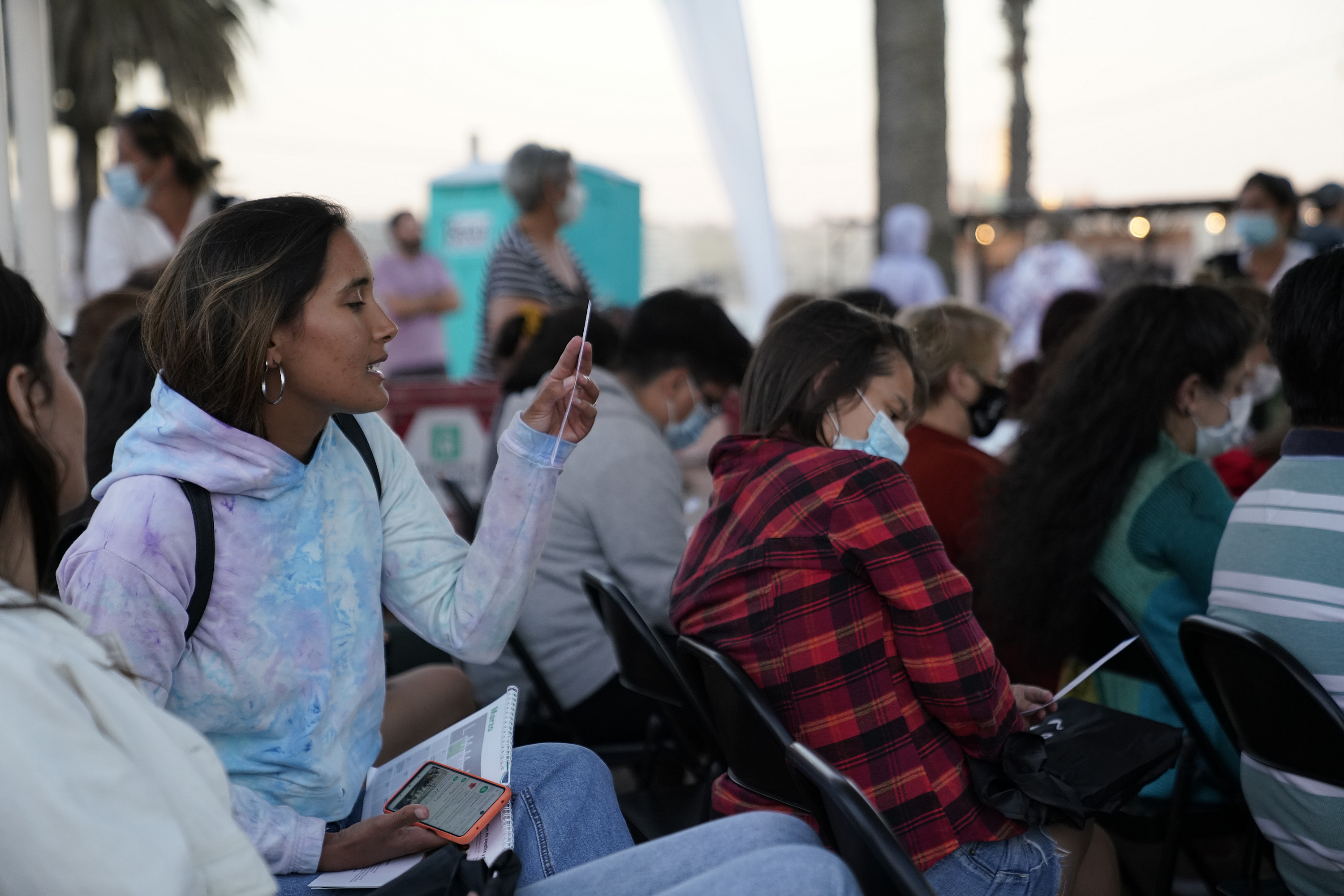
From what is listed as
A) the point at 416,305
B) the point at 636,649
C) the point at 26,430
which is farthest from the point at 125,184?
the point at 26,430

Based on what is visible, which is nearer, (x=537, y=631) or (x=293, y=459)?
(x=293, y=459)

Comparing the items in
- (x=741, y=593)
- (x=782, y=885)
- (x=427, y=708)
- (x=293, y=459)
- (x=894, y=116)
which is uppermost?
(x=894, y=116)

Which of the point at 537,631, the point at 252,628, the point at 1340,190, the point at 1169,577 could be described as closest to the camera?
the point at 252,628

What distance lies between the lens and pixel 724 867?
1.20 m

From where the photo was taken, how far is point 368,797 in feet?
4.95

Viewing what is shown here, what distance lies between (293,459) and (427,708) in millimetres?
846

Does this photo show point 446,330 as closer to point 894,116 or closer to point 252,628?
point 894,116

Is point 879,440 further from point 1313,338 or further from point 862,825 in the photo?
point 862,825

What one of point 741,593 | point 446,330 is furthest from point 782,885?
point 446,330

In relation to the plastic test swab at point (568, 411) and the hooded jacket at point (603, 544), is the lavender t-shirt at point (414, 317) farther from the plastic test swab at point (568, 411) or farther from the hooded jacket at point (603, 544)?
the plastic test swab at point (568, 411)

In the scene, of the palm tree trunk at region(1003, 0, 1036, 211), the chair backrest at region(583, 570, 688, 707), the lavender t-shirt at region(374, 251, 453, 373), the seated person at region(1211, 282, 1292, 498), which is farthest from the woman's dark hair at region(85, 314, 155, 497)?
the palm tree trunk at region(1003, 0, 1036, 211)

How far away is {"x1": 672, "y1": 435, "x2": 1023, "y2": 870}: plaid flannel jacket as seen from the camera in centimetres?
150

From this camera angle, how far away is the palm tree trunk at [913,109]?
19.1 ft

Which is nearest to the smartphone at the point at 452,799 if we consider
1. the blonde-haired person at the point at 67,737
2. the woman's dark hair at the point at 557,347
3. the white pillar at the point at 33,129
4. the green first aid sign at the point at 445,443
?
the blonde-haired person at the point at 67,737
